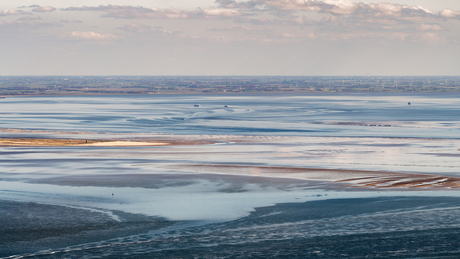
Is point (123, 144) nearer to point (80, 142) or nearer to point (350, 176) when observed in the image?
point (80, 142)

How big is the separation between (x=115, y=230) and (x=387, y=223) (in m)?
14.3

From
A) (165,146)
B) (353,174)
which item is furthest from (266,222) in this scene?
(165,146)

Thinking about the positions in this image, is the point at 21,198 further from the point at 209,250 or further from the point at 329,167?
the point at 329,167

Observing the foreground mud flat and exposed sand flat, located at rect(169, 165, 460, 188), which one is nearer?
the foreground mud flat

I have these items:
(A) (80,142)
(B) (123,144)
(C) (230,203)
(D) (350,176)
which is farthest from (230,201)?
(A) (80,142)

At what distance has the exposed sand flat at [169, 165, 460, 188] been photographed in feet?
133

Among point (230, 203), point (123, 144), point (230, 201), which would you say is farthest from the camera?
point (123, 144)

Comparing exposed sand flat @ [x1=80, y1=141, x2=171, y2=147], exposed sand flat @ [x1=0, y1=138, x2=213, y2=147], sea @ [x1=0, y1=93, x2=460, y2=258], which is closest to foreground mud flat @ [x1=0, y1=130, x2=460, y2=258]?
sea @ [x1=0, y1=93, x2=460, y2=258]

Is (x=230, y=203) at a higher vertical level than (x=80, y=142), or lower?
higher

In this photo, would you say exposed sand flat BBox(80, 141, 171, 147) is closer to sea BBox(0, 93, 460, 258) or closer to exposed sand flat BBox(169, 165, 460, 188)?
sea BBox(0, 93, 460, 258)

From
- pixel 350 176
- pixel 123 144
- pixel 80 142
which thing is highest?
pixel 350 176

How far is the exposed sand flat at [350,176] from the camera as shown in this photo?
133 ft

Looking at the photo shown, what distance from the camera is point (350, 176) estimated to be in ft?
144

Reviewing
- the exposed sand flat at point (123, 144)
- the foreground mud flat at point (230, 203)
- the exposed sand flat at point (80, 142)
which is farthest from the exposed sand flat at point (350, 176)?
the exposed sand flat at point (80, 142)
